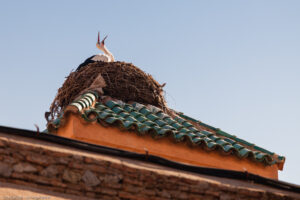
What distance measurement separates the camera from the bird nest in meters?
9.48

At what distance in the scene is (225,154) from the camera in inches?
336

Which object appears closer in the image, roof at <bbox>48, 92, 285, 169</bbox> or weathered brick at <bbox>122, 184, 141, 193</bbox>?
weathered brick at <bbox>122, 184, 141, 193</bbox>

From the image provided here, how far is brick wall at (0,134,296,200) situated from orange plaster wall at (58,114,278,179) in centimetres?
232

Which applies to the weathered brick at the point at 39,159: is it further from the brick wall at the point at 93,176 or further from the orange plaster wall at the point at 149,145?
the orange plaster wall at the point at 149,145

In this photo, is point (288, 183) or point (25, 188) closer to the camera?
point (25, 188)

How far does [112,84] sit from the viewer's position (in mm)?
9453

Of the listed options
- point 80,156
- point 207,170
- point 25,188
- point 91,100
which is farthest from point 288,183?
point 91,100

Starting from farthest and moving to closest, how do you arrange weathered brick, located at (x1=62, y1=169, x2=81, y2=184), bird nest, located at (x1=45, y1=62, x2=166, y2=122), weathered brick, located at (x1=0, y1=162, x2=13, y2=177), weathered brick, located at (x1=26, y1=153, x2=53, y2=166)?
bird nest, located at (x1=45, y1=62, x2=166, y2=122)
weathered brick, located at (x1=62, y1=169, x2=81, y2=184)
weathered brick, located at (x1=26, y1=153, x2=53, y2=166)
weathered brick, located at (x1=0, y1=162, x2=13, y2=177)

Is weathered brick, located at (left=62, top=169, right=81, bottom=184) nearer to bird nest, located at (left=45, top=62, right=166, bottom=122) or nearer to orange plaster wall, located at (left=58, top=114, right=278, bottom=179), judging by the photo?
orange plaster wall, located at (left=58, top=114, right=278, bottom=179)

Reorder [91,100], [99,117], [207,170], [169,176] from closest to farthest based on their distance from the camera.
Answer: [169,176] → [207,170] → [99,117] → [91,100]

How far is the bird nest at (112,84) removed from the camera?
9.48 m

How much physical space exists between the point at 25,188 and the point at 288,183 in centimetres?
297

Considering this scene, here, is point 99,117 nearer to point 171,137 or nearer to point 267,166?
point 171,137

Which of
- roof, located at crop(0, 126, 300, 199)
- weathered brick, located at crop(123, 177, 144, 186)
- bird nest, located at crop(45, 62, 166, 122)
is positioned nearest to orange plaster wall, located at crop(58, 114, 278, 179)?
bird nest, located at crop(45, 62, 166, 122)
